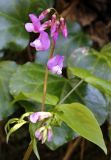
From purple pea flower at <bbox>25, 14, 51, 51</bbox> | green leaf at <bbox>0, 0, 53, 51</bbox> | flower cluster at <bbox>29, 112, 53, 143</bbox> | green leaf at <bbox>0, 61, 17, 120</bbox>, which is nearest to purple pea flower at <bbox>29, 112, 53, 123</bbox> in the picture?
flower cluster at <bbox>29, 112, 53, 143</bbox>

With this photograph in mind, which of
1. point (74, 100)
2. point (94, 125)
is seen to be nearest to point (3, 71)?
point (74, 100)

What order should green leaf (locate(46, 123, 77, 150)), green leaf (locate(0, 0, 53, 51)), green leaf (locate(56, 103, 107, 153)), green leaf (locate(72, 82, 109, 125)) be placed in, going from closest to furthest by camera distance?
1. green leaf (locate(56, 103, 107, 153))
2. green leaf (locate(46, 123, 77, 150))
3. green leaf (locate(72, 82, 109, 125))
4. green leaf (locate(0, 0, 53, 51))

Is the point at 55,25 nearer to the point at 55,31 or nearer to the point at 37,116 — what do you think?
the point at 55,31

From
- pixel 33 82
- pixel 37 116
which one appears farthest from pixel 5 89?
pixel 37 116

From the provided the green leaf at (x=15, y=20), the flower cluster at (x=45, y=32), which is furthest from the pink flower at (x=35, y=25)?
the green leaf at (x=15, y=20)

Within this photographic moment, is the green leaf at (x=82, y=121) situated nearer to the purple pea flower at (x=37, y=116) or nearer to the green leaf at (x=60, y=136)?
the purple pea flower at (x=37, y=116)

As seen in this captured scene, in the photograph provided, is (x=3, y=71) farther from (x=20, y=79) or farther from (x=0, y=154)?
(x=0, y=154)

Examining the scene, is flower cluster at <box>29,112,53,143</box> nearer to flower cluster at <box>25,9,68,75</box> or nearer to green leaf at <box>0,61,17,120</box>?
flower cluster at <box>25,9,68,75</box>
